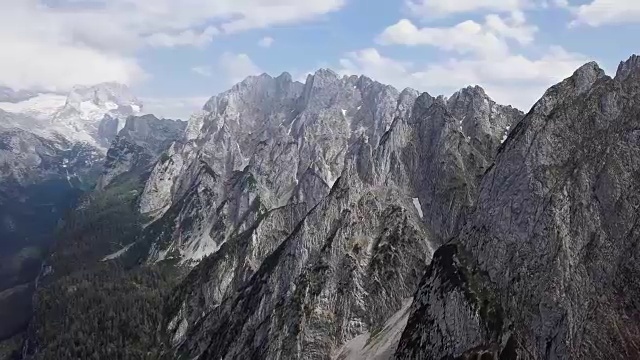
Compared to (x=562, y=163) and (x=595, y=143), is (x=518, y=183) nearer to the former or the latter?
(x=562, y=163)

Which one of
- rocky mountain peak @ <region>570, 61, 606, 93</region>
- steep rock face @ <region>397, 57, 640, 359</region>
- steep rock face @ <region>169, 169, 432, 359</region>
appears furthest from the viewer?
steep rock face @ <region>169, 169, 432, 359</region>

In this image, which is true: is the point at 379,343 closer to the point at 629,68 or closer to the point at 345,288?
the point at 345,288

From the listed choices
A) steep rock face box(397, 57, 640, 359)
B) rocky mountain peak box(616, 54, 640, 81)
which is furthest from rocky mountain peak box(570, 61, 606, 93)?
steep rock face box(397, 57, 640, 359)

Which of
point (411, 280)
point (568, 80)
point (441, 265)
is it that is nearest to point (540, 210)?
point (441, 265)

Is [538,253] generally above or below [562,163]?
below

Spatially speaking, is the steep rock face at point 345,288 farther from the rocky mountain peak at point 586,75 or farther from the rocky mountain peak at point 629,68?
the rocky mountain peak at point 629,68

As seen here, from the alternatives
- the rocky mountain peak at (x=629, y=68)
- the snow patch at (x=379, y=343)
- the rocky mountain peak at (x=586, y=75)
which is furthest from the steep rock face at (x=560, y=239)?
the rocky mountain peak at (x=586, y=75)

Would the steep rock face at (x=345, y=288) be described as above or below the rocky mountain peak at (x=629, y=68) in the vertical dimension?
below

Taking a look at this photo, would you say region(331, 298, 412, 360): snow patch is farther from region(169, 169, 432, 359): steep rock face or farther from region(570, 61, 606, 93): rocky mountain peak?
region(570, 61, 606, 93): rocky mountain peak
